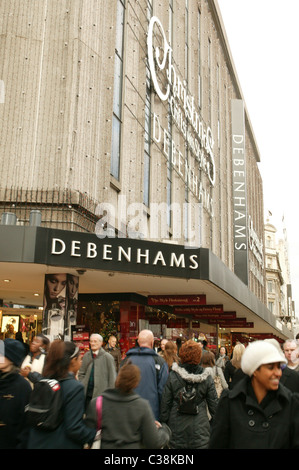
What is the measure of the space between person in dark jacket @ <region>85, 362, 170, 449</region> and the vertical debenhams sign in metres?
38.2

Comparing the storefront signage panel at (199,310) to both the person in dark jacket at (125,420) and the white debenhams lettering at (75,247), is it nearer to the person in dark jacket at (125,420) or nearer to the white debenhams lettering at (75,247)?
the white debenhams lettering at (75,247)

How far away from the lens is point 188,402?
237 inches

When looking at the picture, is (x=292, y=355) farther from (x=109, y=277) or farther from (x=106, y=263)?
(x=109, y=277)

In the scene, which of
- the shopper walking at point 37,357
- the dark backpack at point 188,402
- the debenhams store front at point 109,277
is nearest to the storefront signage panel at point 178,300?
the debenhams store front at point 109,277

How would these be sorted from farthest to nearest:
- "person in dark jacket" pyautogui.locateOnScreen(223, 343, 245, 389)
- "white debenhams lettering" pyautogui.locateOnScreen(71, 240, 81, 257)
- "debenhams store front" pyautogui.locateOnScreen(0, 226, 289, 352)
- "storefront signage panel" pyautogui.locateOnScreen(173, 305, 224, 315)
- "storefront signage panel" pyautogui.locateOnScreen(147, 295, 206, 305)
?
"storefront signage panel" pyautogui.locateOnScreen(173, 305, 224, 315)
"storefront signage panel" pyautogui.locateOnScreen(147, 295, 206, 305)
"white debenhams lettering" pyautogui.locateOnScreen(71, 240, 81, 257)
"debenhams store front" pyautogui.locateOnScreen(0, 226, 289, 352)
"person in dark jacket" pyautogui.locateOnScreen(223, 343, 245, 389)

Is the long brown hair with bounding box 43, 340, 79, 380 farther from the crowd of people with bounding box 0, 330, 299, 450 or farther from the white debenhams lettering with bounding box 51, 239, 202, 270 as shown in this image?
the white debenhams lettering with bounding box 51, 239, 202, 270

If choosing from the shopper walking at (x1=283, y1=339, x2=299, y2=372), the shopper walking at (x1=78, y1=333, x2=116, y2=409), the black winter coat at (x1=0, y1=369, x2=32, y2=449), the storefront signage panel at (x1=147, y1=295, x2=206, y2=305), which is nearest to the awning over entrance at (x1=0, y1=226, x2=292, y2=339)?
the storefront signage panel at (x1=147, y1=295, x2=206, y2=305)

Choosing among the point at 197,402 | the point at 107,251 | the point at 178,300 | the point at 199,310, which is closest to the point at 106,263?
the point at 107,251

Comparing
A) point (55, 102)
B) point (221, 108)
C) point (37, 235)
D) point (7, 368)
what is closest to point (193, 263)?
point (37, 235)

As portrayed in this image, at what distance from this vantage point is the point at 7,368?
4598 millimetres

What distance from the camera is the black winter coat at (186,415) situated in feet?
19.4

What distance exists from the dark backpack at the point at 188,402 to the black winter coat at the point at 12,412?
2154 millimetres

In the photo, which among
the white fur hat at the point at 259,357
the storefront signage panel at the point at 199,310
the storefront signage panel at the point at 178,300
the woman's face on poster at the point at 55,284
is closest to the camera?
the white fur hat at the point at 259,357

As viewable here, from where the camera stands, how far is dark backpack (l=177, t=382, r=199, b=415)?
6.00 metres
